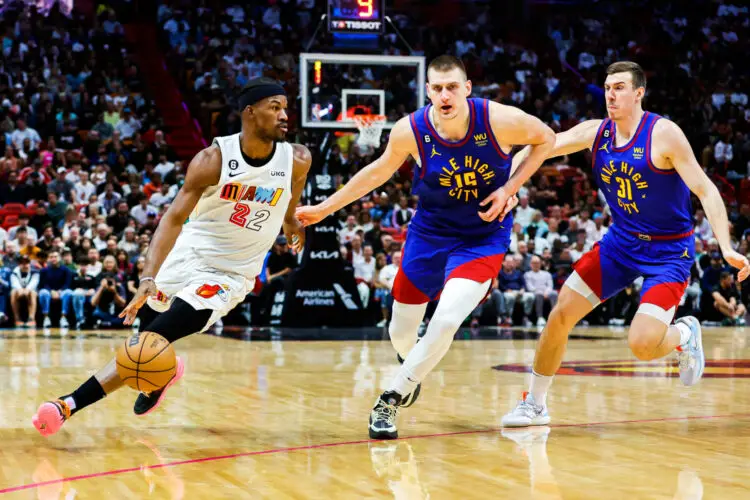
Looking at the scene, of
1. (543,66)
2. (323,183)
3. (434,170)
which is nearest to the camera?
(434,170)

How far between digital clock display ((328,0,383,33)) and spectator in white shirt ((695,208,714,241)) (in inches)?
298

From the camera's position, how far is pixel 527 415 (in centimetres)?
608

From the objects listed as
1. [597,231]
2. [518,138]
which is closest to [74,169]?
[597,231]

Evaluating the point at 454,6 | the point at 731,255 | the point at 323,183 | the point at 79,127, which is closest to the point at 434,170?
the point at 731,255

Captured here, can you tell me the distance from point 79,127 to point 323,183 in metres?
6.92

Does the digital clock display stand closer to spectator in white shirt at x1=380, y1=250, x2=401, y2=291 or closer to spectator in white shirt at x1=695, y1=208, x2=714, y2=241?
spectator in white shirt at x1=380, y1=250, x2=401, y2=291

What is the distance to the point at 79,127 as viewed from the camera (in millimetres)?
19500

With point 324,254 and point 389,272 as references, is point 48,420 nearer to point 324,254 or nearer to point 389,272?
point 324,254

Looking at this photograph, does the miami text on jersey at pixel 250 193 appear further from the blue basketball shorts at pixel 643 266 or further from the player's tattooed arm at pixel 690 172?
the player's tattooed arm at pixel 690 172

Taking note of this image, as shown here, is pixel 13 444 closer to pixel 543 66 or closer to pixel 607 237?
pixel 607 237

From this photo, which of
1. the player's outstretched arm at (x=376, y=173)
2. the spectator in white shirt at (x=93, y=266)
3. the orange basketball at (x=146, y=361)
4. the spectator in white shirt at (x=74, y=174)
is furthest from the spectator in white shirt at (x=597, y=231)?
the orange basketball at (x=146, y=361)

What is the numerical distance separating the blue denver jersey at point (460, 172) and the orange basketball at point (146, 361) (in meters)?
1.70

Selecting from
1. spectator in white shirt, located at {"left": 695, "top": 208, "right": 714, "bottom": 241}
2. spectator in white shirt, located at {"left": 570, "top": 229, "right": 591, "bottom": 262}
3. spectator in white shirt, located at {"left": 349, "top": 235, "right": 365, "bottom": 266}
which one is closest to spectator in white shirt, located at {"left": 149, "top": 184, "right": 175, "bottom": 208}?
spectator in white shirt, located at {"left": 349, "top": 235, "right": 365, "bottom": 266}

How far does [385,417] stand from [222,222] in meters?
1.39
